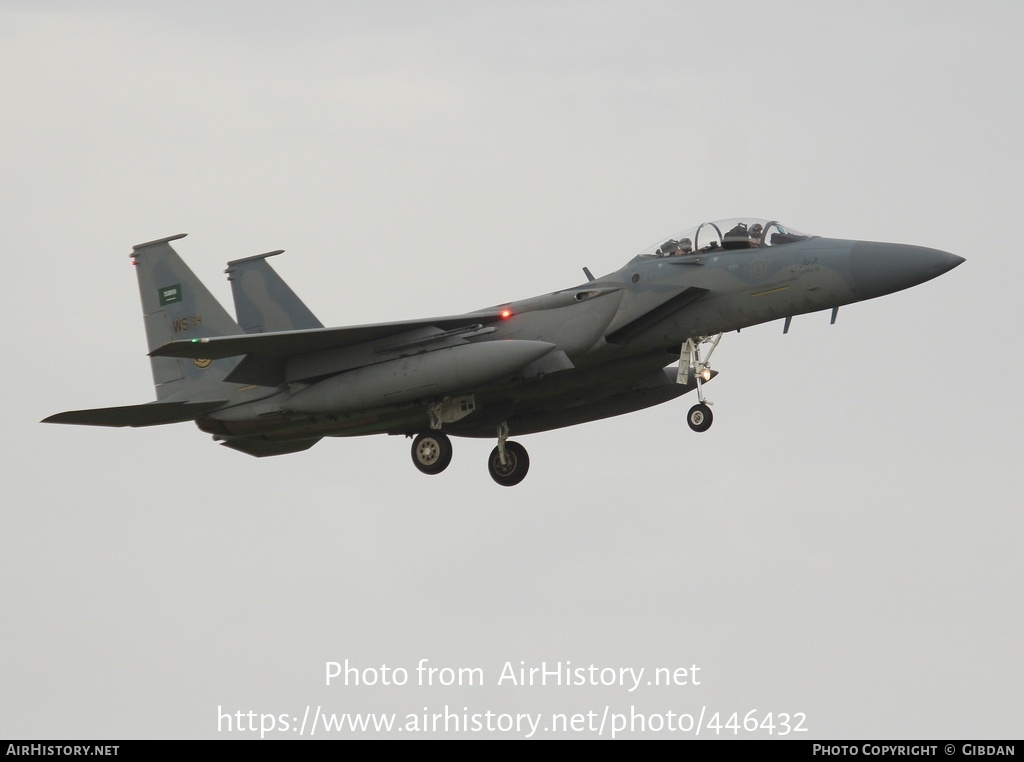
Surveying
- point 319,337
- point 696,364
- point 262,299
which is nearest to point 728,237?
point 696,364

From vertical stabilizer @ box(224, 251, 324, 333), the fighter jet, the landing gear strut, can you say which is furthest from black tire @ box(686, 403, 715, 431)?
vertical stabilizer @ box(224, 251, 324, 333)

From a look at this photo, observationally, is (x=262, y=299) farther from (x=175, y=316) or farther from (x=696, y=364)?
(x=696, y=364)

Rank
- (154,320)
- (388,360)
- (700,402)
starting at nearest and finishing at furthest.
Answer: (700,402), (388,360), (154,320)

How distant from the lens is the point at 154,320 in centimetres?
2502

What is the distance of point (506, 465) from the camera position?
23.9 meters

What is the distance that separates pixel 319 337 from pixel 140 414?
9.96 feet

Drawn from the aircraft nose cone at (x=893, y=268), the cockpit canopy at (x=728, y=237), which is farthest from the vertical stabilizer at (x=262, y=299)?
the aircraft nose cone at (x=893, y=268)

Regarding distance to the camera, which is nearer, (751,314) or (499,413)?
(751,314)

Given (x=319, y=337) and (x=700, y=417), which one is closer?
(x=700, y=417)

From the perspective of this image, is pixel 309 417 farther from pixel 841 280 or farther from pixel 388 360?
pixel 841 280

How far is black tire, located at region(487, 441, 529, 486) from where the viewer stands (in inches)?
941

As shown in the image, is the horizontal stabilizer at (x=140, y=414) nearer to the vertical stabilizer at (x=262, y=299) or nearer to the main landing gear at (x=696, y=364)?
the vertical stabilizer at (x=262, y=299)

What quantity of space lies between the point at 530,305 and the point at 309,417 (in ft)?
11.5

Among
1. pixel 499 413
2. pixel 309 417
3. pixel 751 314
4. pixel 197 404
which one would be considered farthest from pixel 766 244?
pixel 197 404
